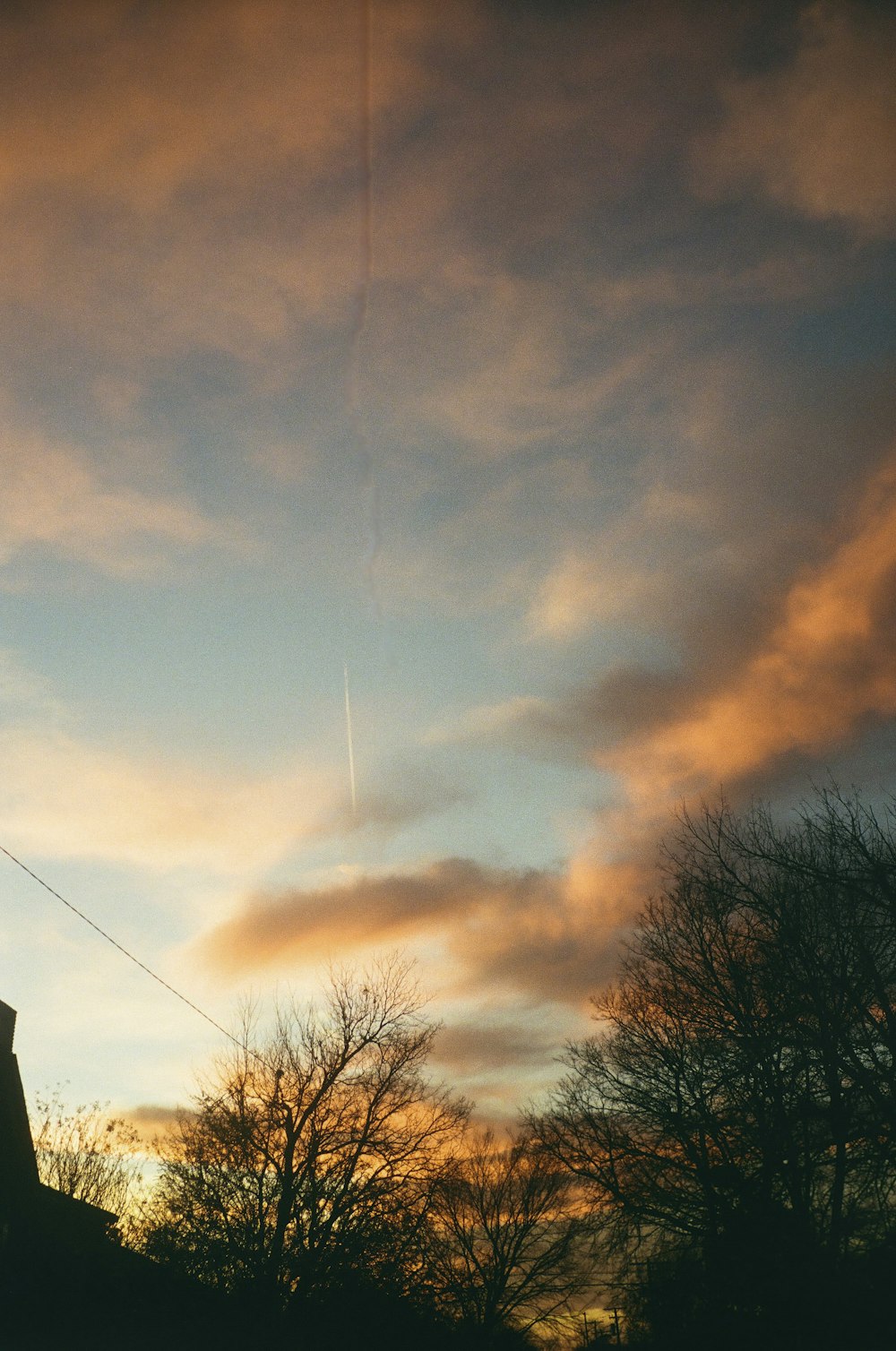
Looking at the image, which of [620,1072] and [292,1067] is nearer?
[620,1072]

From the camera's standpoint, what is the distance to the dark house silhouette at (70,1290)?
21828mm

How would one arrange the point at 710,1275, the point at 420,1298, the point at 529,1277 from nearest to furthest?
1. the point at 710,1275
2. the point at 420,1298
3. the point at 529,1277

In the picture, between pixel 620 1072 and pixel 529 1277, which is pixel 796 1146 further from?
pixel 529 1277

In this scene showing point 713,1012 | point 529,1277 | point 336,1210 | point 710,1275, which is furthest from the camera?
point 529,1277

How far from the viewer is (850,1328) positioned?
17.9 meters

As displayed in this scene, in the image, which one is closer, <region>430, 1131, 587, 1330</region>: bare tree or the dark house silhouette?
the dark house silhouette

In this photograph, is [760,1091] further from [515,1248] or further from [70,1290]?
[515,1248]

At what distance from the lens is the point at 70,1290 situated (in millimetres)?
22469

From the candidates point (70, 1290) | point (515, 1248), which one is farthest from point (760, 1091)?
point (515, 1248)

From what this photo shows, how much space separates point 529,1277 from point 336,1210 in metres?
38.4

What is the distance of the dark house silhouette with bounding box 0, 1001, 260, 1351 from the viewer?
21.8 m

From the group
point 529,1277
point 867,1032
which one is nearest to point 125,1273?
point 867,1032

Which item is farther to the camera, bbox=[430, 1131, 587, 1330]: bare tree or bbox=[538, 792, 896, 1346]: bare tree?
bbox=[430, 1131, 587, 1330]: bare tree

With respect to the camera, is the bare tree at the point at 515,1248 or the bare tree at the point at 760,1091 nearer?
the bare tree at the point at 760,1091
